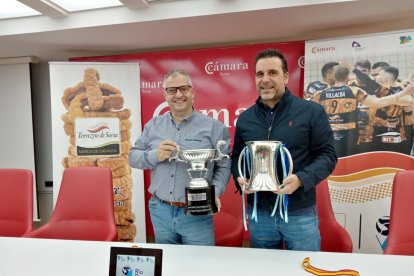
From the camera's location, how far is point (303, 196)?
155 centimetres

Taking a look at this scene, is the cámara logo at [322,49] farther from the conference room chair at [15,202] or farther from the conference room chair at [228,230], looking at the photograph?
the conference room chair at [15,202]

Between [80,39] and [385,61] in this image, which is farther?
[80,39]

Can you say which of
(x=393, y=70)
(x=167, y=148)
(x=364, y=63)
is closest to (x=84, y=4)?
(x=167, y=148)

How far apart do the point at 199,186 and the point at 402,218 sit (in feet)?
3.72

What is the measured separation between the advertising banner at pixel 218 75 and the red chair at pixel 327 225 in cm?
141

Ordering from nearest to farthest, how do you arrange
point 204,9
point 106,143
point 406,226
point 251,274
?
point 251,274 < point 406,226 < point 204,9 < point 106,143

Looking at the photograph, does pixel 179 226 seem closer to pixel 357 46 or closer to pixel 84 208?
pixel 84 208

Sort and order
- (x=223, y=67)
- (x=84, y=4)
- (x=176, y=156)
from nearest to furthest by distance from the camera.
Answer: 1. (x=176, y=156)
2. (x=84, y=4)
3. (x=223, y=67)

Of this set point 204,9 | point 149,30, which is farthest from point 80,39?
point 204,9

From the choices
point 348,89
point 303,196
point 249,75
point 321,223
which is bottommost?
point 321,223

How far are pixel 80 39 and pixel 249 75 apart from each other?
1.76 metres

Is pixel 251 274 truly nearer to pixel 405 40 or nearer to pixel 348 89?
pixel 348 89

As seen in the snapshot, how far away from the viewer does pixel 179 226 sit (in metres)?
1.71

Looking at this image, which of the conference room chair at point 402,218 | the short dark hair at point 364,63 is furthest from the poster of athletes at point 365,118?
the conference room chair at point 402,218
